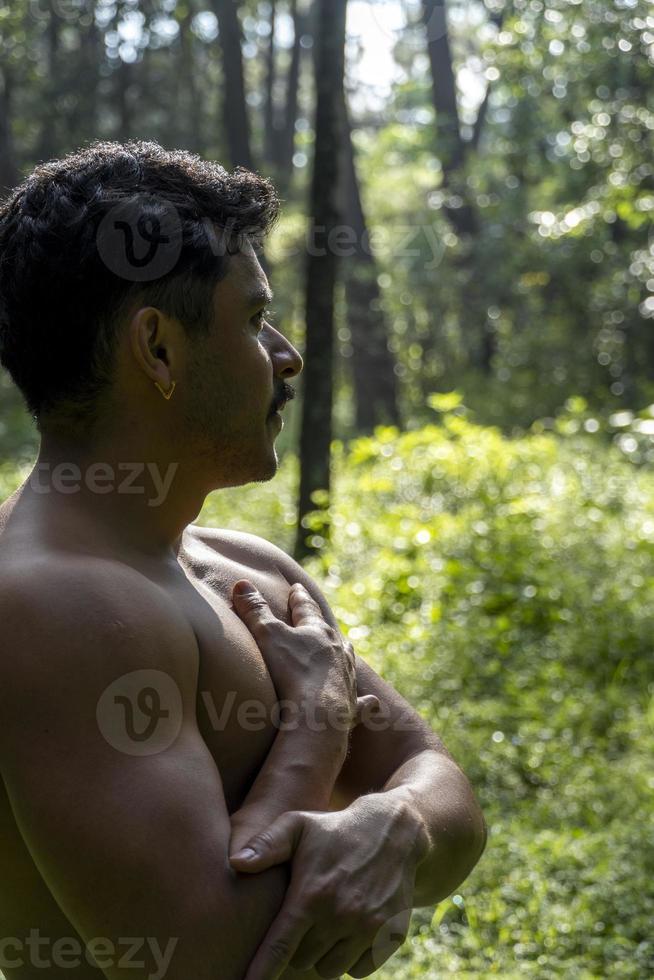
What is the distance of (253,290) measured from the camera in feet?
5.73

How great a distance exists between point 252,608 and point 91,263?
58 centimetres

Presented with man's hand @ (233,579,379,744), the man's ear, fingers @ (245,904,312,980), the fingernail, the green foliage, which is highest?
the man's ear

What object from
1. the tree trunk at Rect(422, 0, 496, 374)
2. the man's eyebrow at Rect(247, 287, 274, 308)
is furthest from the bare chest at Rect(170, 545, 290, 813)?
the tree trunk at Rect(422, 0, 496, 374)

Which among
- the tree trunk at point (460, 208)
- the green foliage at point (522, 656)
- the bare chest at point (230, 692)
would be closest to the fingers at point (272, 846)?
the bare chest at point (230, 692)

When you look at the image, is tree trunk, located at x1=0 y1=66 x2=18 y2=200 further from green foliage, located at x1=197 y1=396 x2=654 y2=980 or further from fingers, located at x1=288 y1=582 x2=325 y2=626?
fingers, located at x1=288 y1=582 x2=325 y2=626

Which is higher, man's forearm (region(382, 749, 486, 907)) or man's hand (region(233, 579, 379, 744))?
man's hand (region(233, 579, 379, 744))

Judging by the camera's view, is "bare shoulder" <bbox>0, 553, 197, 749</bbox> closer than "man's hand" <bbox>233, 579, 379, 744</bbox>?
Yes

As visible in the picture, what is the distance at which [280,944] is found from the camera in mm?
1411

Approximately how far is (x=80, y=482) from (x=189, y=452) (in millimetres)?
170

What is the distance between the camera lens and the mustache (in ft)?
5.96

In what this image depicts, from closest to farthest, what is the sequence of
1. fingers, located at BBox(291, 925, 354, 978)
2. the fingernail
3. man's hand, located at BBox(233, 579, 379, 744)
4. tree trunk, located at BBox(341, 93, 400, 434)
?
1. fingers, located at BBox(291, 925, 354, 978)
2. man's hand, located at BBox(233, 579, 379, 744)
3. the fingernail
4. tree trunk, located at BBox(341, 93, 400, 434)

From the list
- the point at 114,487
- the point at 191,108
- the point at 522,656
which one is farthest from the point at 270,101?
the point at 114,487

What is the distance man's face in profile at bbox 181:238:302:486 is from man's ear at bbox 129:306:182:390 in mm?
30

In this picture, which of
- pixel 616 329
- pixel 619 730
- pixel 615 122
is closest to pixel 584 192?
pixel 616 329
